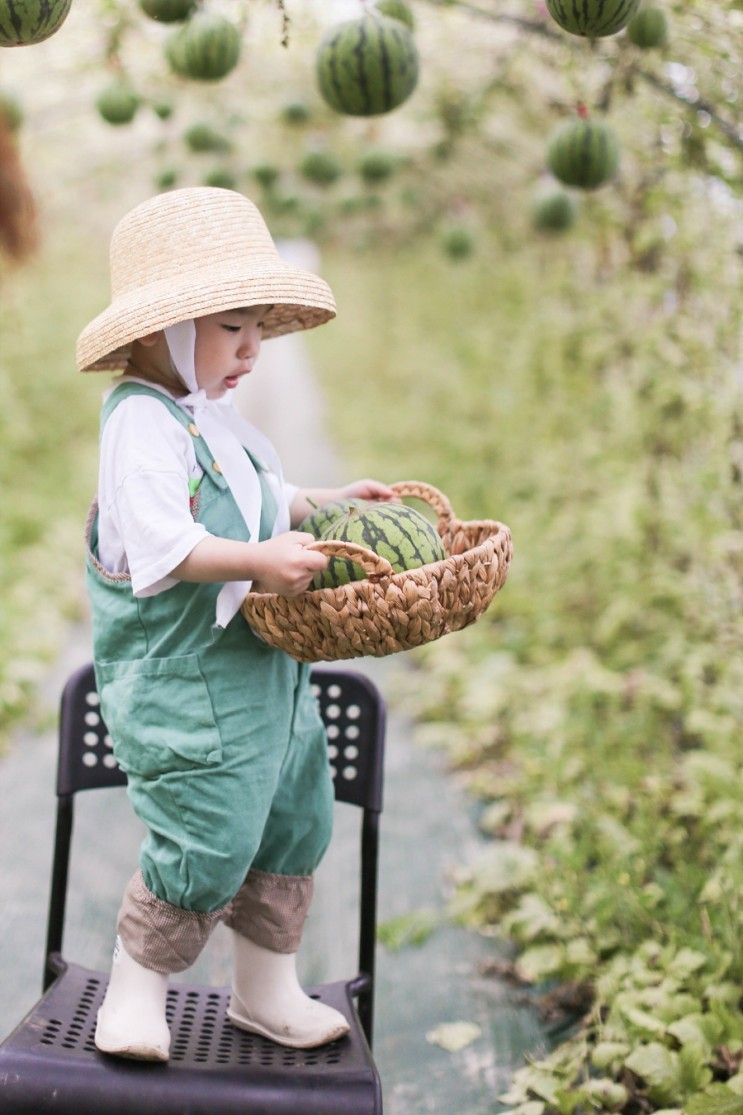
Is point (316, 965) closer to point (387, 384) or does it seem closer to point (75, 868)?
point (75, 868)

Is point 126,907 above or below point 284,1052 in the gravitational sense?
above

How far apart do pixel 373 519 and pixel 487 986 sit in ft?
4.90

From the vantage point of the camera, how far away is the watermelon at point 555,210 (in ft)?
14.3

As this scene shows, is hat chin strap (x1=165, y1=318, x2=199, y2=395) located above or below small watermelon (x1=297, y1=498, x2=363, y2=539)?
above

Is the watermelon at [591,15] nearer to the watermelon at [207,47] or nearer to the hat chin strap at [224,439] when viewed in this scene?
the hat chin strap at [224,439]

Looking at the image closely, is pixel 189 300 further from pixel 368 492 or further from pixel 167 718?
pixel 167 718

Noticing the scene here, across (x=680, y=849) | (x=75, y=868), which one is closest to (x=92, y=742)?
(x=75, y=868)

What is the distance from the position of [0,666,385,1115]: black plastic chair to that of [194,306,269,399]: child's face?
0.60m

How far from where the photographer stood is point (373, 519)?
1.82 meters

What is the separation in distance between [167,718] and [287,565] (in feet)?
1.22

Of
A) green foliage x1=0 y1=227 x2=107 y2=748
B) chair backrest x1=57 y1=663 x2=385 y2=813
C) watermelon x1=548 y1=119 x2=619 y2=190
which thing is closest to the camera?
chair backrest x1=57 y1=663 x2=385 y2=813

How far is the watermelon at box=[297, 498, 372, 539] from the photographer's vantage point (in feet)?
6.36

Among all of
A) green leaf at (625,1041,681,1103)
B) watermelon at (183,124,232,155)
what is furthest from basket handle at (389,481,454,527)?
watermelon at (183,124,232,155)

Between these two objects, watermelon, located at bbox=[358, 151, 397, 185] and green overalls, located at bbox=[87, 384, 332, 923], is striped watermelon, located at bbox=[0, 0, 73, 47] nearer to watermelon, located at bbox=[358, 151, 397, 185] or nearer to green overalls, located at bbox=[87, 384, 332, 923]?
green overalls, located at bbox=[87, 384, 332, 923]
